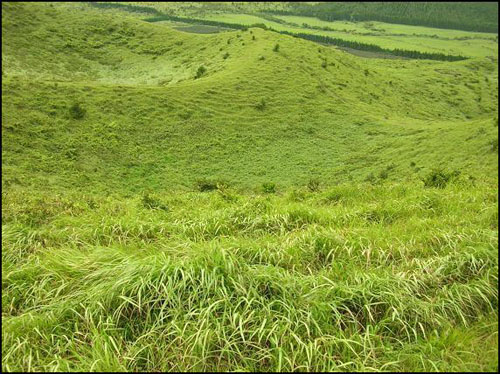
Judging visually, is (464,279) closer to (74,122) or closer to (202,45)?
(74,122)

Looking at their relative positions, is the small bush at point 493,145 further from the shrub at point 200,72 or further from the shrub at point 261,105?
the shrub at point 200,72

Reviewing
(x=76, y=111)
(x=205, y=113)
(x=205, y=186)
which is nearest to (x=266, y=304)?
(x=205, y=186)

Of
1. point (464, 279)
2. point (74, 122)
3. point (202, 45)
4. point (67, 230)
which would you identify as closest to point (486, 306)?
point (464, 279)

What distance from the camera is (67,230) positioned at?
9.51 m

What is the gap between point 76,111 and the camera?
1895 inches

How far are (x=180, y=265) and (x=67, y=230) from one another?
4977mm

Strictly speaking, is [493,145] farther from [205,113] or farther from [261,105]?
[205,113]

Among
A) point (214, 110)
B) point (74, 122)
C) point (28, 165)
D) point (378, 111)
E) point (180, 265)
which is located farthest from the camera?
point (378, 111)

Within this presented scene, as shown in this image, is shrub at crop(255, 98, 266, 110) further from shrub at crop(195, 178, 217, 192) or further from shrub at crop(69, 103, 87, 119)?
shrub at crop(195, 178, 217, 192)

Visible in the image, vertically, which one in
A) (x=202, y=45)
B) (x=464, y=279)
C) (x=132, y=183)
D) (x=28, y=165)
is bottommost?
(x=132, y=183)

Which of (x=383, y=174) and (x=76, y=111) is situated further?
(x=76, y=111)

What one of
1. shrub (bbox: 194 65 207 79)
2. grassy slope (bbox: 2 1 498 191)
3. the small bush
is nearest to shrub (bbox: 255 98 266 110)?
grassy slope (bbox: 2 1 498 191)

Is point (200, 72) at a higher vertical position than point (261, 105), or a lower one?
higher

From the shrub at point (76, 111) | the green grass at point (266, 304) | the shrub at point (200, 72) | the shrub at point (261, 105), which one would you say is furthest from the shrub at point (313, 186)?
the shrub at point (200, 72)
